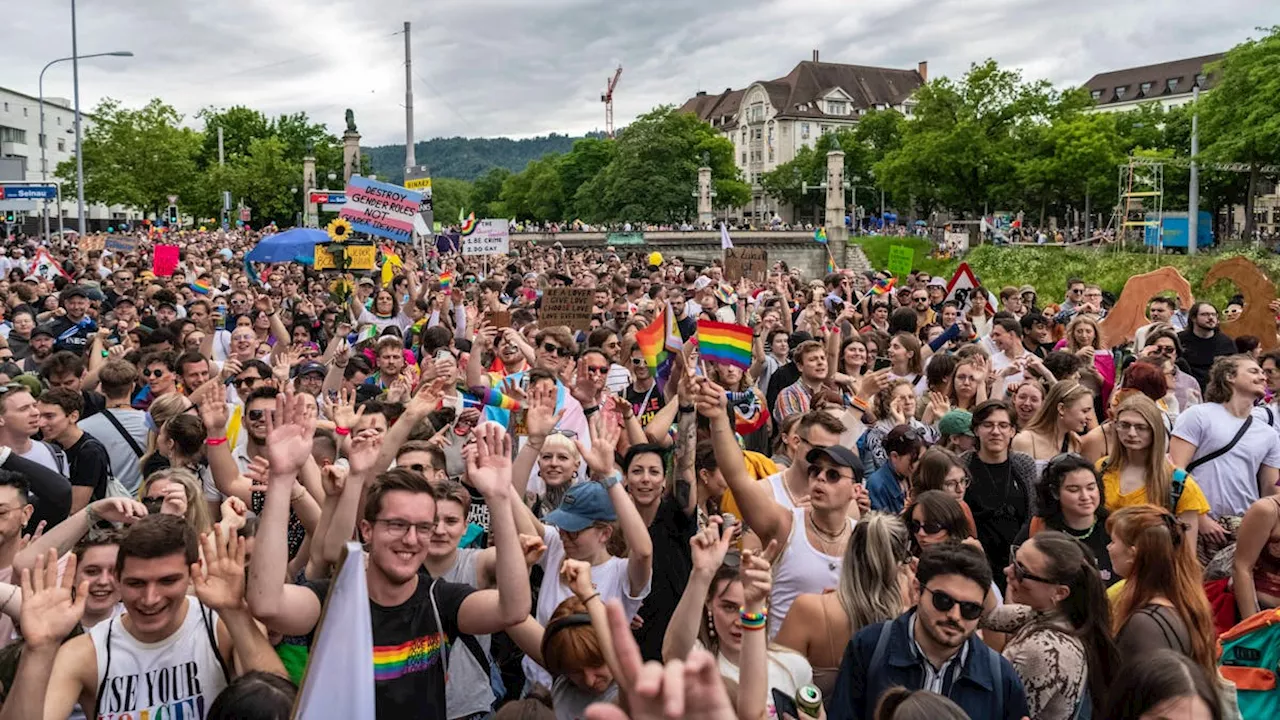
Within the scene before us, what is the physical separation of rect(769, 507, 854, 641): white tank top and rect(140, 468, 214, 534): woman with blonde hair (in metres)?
2.22

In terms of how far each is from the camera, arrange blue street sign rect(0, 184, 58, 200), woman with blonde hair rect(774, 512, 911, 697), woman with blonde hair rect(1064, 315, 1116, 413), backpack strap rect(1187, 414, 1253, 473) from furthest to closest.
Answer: blue street sign rect(0, 184, 58, 200) → woman with blonde hair rect(1064, 315, 1116, 413) → backpack strap rect(1187, 414, 1253, 473) → woman with blonde hair rect(774, 512, 911, 697)

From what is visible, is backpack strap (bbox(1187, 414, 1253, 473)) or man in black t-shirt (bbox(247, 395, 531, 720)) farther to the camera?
backpack strap (bbox(1187, 414, 1253, 473))

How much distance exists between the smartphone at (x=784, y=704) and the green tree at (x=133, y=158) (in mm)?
55892

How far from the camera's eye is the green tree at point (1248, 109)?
3747 cm

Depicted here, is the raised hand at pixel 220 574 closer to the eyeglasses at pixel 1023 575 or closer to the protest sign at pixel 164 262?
the eyeglasses at pixel 1023 575

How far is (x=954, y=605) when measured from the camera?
3277mm

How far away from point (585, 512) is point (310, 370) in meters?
4.79

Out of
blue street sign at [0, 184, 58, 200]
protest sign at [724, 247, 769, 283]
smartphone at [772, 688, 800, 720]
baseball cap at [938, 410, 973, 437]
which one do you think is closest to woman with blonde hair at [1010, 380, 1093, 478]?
baseball cap at [938, 410, 973, 437]

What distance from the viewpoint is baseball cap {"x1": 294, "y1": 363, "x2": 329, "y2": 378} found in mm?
8320

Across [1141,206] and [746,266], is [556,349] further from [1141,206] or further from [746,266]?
[1141,206]

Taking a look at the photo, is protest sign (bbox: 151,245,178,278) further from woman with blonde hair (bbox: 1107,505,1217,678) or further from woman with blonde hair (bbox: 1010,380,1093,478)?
woman with blonde hair (bbox: 1107,505,1217,678)

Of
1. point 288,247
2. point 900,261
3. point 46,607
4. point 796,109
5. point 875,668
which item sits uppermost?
point 796,109

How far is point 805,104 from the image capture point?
370 feet

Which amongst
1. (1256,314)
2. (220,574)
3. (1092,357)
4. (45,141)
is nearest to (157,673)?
(220,574)
